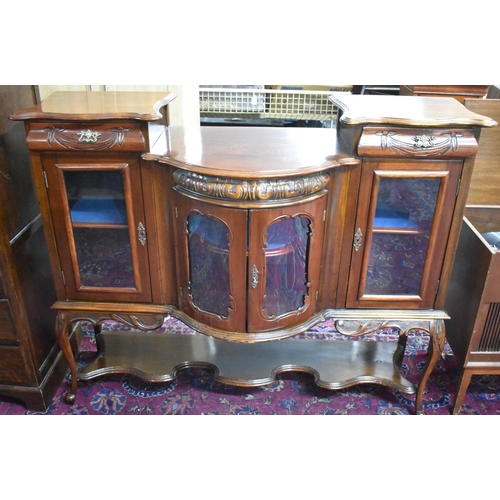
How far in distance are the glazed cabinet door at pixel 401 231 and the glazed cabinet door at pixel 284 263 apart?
11cm

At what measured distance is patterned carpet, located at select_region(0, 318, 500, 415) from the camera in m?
1.37

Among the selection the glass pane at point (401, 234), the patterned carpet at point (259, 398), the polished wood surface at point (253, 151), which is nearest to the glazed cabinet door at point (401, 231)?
the glass pane at point (401, 234)

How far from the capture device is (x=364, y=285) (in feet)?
3.96

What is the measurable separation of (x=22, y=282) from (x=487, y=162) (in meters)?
1.35

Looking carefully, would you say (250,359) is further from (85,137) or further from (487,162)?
(487,162)

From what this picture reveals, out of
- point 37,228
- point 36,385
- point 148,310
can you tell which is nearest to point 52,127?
point 37,228

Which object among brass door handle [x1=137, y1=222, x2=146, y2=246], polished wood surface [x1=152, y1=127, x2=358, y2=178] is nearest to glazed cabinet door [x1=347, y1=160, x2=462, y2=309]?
polished wood surface [x1=152, y1=127, x2=358, y2=178]

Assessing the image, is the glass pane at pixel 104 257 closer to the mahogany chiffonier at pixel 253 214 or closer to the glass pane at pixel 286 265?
the mahogany chiffonier at pixel 253 214

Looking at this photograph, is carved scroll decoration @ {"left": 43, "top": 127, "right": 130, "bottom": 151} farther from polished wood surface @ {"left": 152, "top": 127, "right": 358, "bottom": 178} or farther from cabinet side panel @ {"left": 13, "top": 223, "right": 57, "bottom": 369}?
cabinet side panel @ {"left": 13, "top": 223, "right": 57, "bottom": 369}

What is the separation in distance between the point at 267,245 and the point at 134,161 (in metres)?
0.36

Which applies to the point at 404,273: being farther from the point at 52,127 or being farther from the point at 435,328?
the point at 52,127

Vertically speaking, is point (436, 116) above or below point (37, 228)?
above

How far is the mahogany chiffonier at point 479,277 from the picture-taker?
122cm

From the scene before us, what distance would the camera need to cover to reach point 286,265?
3.72ft
